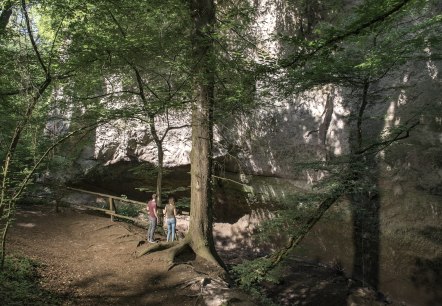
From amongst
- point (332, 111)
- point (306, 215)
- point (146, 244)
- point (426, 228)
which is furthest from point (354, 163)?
point (146, 244)

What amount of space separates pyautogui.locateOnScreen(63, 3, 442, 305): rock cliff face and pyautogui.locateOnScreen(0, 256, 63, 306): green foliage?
210 inches

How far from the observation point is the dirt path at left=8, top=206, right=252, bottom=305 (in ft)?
23.7

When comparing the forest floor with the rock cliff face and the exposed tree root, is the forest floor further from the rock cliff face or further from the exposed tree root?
the rock cliff face

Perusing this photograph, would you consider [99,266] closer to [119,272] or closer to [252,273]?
[119,272]

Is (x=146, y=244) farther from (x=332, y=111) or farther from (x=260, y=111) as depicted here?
(x=332, y=111)

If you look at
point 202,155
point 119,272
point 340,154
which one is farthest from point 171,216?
point 340,154

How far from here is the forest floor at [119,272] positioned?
7277 millimetres

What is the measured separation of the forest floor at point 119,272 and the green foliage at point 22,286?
204 mm

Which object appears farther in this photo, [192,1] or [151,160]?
[151,160]

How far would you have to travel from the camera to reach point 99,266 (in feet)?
28.2

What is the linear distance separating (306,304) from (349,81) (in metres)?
6.87

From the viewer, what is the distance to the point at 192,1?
9258 millimetres

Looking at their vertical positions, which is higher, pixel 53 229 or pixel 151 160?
pixel 151 160

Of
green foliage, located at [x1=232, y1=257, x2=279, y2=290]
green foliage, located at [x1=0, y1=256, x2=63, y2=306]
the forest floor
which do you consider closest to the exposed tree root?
the forest floor
